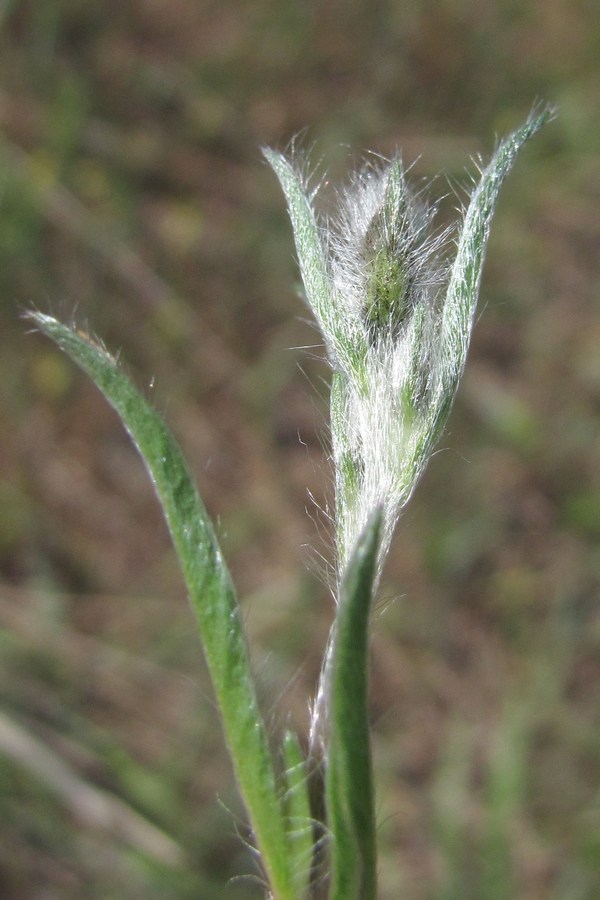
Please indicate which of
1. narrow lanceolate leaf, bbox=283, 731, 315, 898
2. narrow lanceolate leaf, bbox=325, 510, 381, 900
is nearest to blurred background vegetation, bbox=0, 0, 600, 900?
narrow lanceolate leaf, bbox=283, 731, 315, 898

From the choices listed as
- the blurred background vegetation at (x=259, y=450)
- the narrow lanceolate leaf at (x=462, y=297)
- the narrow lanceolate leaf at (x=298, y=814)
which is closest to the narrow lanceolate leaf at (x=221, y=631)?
the narrow lanceolate leaf at (x=298, y=814)

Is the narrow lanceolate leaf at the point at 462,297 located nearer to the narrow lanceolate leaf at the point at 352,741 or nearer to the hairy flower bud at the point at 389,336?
the hairy flower bud at the point at 389,336

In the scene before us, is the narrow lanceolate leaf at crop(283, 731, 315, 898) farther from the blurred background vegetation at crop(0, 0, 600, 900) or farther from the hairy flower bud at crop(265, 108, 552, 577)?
the blurred background vegetation at crop(0, 0, 600, 900)

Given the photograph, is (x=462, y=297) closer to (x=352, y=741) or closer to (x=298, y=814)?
(x=352, y=741)

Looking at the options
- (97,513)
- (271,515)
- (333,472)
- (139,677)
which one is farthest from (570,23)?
(333,472)

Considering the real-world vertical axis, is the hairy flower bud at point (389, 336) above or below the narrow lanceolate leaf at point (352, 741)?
above

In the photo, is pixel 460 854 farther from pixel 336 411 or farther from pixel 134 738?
pixel 336 411
